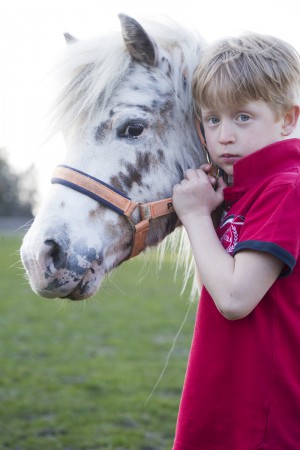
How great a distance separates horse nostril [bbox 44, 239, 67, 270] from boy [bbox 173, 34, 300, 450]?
1.33 feet

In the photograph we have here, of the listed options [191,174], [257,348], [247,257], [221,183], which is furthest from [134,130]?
[257,348]

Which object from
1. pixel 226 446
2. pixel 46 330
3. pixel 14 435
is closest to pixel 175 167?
pixel 226 446

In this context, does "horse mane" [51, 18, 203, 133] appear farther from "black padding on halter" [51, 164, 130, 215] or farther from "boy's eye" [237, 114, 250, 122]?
"boy's eye" [237, 114, 250, 122]

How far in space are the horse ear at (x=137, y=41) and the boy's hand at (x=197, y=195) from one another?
454 mm

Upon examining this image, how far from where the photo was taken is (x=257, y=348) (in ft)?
5.31

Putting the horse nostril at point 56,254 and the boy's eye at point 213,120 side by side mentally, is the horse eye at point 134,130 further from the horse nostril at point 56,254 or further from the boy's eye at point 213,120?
the horse nostril at point 56,254

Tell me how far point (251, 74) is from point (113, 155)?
0.52 meters

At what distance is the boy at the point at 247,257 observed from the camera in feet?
5.14

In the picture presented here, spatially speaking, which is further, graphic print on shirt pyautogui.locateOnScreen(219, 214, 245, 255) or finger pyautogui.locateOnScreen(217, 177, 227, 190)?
finger pyautogui.locateOnScreen(217, 177, 227, 190)

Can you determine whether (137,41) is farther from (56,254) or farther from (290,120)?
(56,254)

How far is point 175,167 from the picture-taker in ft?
6.53

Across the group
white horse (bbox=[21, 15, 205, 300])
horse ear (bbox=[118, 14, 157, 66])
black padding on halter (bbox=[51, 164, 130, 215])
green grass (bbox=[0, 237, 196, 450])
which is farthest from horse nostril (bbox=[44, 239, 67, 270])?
horse ear (bbox=[118, 14, 157, 66])

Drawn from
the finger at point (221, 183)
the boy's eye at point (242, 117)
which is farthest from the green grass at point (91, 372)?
the boy's eye at point (242, 117)

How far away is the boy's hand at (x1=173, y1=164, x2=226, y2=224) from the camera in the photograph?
72.5 inches
